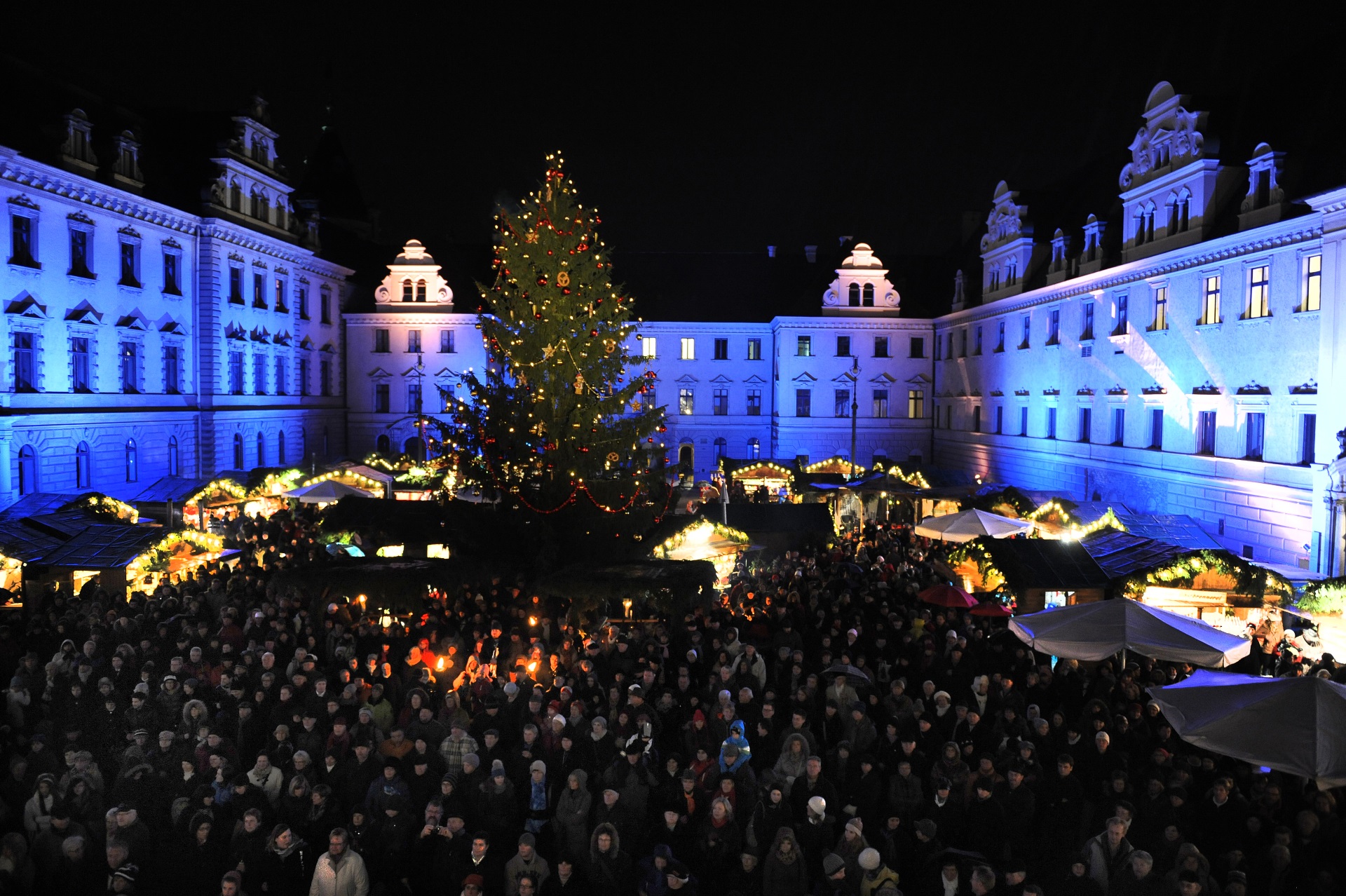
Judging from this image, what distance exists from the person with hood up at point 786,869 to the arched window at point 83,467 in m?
29.2

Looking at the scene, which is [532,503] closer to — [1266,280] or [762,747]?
Result: [762,747]

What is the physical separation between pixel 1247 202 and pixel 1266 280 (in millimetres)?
2125

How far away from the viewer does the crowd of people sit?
26.0ft

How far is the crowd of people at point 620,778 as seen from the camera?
7914 millimetres

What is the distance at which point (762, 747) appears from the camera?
10344 millimetres

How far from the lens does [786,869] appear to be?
25.2ft

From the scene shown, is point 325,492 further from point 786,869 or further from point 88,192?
point 786,869

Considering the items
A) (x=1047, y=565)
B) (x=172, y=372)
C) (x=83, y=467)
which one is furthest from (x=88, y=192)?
(x=1047, y=565)

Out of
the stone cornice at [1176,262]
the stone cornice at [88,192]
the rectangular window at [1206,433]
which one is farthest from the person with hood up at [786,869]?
the stone cornice at [88,192]

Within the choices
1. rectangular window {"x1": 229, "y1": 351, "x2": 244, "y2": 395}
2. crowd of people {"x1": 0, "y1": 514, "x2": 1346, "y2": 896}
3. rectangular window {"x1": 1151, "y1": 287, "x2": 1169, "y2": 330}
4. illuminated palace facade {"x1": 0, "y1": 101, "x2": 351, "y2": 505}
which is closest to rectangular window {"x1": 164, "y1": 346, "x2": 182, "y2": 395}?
illuminated palace facade {"x1": 0, "y1": 101, "x2": 351, "y2": 505}

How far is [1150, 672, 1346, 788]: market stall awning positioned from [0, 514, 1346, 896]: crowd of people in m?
0.29

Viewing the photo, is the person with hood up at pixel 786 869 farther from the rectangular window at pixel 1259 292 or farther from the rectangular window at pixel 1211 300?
the rectangular window at pixel 1211 300

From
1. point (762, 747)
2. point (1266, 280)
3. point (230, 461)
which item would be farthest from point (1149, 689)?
point (230, 461)

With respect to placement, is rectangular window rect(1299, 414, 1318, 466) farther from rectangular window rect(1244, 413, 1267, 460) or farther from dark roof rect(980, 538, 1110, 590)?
dark roof rect(980, 538, 1110, 590)
